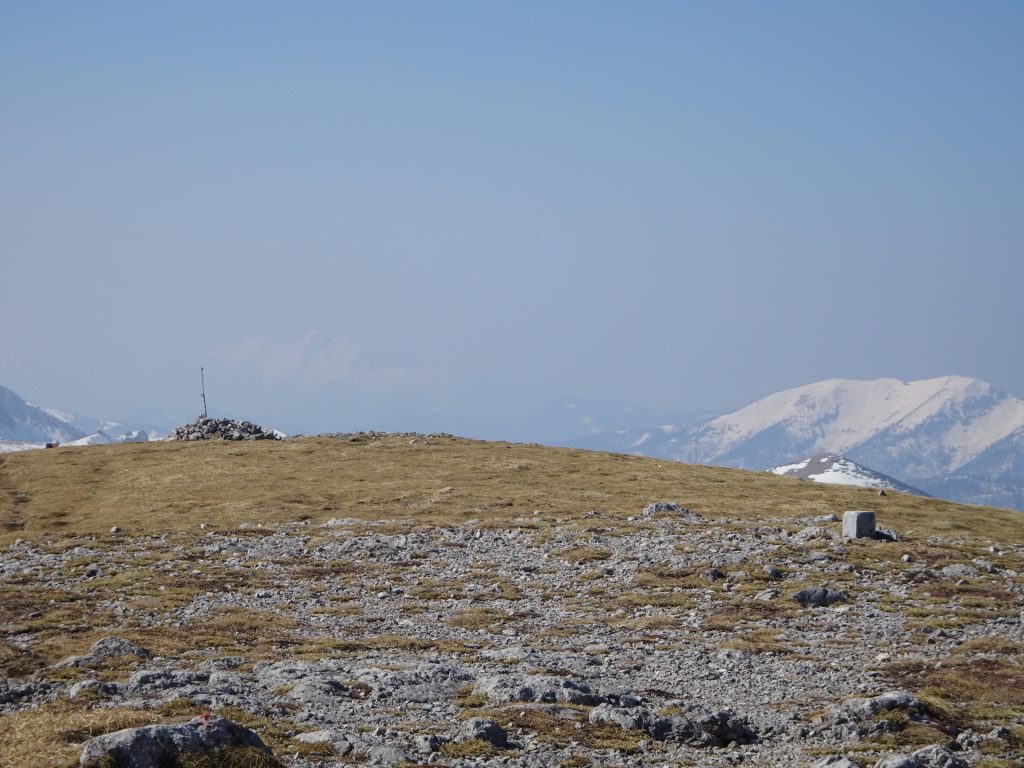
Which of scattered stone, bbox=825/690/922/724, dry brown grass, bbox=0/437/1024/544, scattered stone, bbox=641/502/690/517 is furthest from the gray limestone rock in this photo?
scattered stone, bbox=641/502/690/517

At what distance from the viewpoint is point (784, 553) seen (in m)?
44.1

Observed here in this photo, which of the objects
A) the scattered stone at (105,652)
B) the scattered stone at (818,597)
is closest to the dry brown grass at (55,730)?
the scattered stone at (105,652)

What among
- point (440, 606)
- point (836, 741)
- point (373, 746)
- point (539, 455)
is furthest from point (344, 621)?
point (539, 455)

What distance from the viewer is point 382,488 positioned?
7638cm

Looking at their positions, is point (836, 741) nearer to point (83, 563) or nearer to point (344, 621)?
point (344, 621)

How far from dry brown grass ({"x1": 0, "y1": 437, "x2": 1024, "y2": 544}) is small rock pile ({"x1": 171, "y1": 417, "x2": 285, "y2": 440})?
292 inches

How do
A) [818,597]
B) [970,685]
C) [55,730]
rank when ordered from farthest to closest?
[818,597]
[970,685]
[55,730]

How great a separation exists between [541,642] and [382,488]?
149 ft

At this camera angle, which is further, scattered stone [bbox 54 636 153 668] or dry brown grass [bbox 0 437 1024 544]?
dry brown grass [bbox 0 437 1024 544]

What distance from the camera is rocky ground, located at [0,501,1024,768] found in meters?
21.6

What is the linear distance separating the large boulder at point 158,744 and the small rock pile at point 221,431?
98.7 meters

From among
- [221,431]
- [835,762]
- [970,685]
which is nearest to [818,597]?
[970,685]

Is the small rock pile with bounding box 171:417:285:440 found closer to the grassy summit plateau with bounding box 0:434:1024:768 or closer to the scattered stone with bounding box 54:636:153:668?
the grassy summit plateau with bounding box 0:434:1024:768

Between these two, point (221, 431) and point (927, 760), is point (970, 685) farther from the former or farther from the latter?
point (221, 431)
